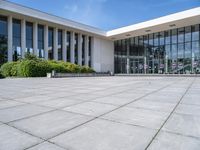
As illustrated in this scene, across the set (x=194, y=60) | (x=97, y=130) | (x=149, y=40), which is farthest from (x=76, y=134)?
(x=149, y=40)

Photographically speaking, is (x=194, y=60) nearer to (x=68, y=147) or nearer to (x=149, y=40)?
(x=149, y=40)

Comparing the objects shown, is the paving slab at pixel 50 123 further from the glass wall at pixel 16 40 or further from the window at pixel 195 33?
the window at pixel 195 33

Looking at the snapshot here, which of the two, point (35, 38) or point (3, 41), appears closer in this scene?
point (3, 41)

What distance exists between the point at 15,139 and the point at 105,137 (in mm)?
1341

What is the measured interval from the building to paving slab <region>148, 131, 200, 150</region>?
28505 mm

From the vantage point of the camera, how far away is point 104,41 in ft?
139

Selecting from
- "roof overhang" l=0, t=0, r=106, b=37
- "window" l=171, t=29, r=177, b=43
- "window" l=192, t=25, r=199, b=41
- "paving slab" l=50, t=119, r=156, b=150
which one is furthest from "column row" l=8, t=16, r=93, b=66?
"paving slab" l=50, t=119, r=156, b=150

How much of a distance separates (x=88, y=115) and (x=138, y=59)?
36361 mm

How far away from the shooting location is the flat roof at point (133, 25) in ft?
86.2

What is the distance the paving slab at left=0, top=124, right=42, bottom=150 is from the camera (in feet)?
7.86

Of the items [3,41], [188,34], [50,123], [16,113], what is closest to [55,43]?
[3,41]

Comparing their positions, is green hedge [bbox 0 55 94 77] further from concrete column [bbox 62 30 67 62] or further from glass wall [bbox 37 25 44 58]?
concrete column [bbox 62 30 67 62]

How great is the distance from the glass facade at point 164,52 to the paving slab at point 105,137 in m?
31.4

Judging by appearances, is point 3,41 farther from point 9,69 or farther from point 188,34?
point 188,34
